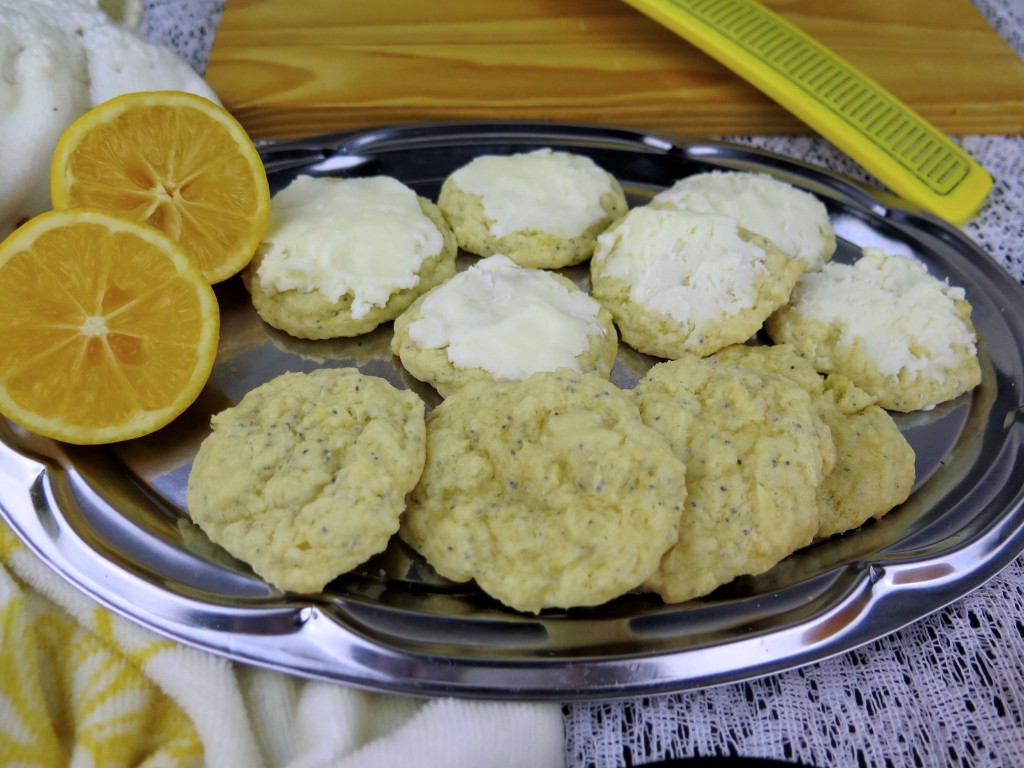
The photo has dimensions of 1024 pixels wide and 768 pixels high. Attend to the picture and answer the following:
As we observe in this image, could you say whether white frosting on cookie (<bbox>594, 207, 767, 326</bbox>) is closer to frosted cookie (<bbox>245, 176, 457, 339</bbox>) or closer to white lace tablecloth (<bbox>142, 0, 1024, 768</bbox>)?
frosted cookie (<bbox>245, 176, 457, 339</bbox>)

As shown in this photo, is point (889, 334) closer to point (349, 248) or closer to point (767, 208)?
point (767, 208)

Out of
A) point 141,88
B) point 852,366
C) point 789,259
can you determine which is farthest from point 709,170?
point 141,88

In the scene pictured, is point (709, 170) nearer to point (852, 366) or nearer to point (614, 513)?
point (852, 366)

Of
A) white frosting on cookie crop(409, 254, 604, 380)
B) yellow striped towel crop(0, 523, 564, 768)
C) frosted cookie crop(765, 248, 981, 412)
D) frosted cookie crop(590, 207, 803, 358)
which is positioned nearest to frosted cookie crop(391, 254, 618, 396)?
white frosting on cookie crop(409, 254, 604, 380)

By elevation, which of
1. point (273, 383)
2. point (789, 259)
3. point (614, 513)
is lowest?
point (273, 383)

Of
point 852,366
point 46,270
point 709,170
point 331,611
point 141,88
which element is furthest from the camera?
point 709,170

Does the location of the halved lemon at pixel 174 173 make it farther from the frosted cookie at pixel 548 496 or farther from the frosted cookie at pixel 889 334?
the frosted cookie at pixel 889 334
